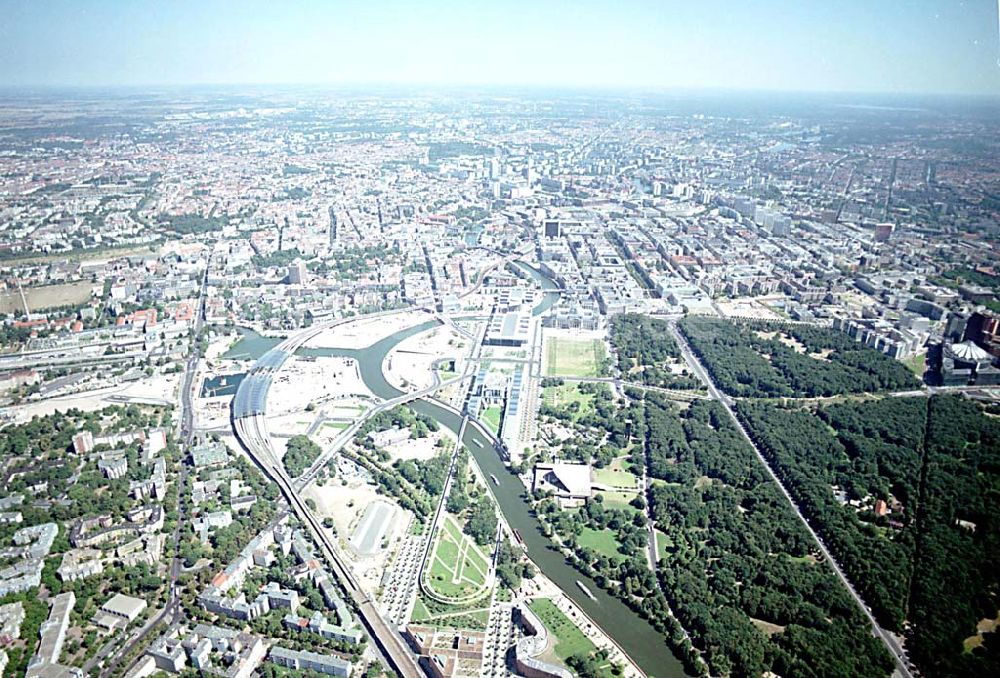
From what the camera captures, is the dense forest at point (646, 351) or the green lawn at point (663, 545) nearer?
the green lawn at point (663, 545)

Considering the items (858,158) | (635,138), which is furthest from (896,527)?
(635,138)

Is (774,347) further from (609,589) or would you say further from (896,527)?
(609,589)

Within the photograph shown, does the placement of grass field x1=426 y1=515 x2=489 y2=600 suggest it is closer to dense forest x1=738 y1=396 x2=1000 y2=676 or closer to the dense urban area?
the dense urban area

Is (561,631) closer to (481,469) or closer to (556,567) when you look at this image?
(556,567)

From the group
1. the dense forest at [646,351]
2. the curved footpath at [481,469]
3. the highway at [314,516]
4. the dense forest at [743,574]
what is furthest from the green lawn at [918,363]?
the highway at [314,516]

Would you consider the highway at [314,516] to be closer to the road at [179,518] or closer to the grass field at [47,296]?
the road at [179,518]

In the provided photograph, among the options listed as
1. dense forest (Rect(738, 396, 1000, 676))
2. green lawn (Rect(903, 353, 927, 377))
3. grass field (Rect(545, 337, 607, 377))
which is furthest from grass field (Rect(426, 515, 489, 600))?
green lawn (Rect(903, 353, 927, 377))
